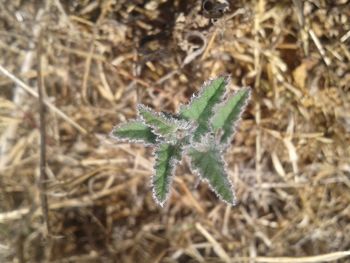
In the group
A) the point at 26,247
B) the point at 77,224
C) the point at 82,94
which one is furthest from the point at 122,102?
the point at 26,247

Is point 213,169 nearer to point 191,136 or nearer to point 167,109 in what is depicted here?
point 191,136

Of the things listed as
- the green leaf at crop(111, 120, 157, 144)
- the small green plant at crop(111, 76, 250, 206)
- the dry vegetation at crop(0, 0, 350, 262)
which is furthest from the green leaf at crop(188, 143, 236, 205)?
the dry vegetation at crop(0, 0, 350, 262)

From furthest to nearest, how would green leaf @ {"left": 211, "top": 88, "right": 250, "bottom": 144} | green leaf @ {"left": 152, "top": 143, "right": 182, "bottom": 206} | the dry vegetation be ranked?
the dry vegetation, green leaf @ {"left": 211, "top": 88, "right": 250, "bottom": 144}, green leaf @ {"left": 152, "top": 143, "right": 182, "bottom": 206}

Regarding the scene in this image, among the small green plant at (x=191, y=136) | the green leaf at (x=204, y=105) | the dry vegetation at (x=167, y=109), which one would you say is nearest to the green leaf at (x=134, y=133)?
the small green plant at (x=191, y=136)

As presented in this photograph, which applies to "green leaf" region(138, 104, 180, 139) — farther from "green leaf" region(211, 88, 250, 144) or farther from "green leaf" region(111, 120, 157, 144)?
"green leaf" region(211, 88, 250, 144)

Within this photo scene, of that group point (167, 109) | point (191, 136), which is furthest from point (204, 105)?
point (167, 109)

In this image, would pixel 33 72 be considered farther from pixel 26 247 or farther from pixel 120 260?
pixel 120 260
